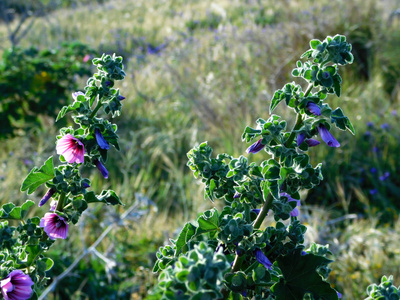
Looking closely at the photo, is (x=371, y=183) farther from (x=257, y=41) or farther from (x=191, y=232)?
(x=191, y=232)

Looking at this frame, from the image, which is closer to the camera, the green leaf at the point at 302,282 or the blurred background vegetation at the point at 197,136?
the green leaf at the point at 302,282

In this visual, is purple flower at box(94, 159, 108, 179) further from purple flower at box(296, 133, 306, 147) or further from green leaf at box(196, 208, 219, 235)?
purple flower at box(296, 133, 306, 147)

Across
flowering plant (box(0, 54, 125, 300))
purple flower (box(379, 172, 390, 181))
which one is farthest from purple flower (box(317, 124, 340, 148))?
purple flower (box(379, 172, 390, 181))

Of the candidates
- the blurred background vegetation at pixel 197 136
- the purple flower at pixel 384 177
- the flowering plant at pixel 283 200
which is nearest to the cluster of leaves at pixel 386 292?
the flowering plant at pixel 283 200

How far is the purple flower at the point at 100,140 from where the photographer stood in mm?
1063

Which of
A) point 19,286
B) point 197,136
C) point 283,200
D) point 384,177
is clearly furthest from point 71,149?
point 197,136

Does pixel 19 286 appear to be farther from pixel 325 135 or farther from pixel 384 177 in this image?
pixel 384 177

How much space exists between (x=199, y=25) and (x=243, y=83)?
489 centimetres

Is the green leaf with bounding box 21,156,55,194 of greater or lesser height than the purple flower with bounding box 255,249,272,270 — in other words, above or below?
above

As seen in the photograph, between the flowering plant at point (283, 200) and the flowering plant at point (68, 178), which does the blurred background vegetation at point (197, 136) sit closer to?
the flowering plant at point (68, 178)

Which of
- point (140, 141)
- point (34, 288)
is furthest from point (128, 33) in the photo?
point (34, 288)

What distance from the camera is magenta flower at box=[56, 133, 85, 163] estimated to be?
3.54 ft

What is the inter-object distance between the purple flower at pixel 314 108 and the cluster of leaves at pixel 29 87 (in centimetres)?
406

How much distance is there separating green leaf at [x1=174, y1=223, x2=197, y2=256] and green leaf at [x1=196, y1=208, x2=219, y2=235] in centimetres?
1
